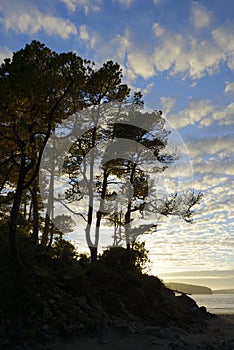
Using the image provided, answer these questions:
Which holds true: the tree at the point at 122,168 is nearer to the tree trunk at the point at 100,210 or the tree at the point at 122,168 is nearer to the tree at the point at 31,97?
the tree trunk at the point at 100,210

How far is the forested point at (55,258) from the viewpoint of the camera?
1330 cm

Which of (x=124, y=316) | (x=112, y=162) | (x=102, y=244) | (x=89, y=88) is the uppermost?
(x=89, y=88)

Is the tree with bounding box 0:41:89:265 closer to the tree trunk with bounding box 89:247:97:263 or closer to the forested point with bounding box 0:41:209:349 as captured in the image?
the forested point with bounding box 0:41:209:349

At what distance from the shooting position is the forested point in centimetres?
1330

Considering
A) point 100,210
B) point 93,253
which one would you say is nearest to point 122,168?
point 100,210

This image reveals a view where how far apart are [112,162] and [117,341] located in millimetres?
13091

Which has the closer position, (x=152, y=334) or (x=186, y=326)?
(x=152, y=334)

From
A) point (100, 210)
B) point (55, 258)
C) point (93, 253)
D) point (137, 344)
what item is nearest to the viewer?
point (137, 344)

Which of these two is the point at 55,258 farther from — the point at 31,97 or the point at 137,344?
the point at 31,97

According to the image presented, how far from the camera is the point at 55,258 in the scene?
18359 millimetres

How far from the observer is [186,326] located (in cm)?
1978

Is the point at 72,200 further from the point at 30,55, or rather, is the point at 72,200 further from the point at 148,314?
the point at 30,55

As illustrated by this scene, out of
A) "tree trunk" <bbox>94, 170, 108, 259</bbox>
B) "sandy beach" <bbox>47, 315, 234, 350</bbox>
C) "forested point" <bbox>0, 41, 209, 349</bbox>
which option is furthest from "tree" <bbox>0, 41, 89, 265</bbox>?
"tree trunk" <bbox>94, 170, 108, 259</bbox>

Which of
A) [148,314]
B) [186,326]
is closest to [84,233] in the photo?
[148,314]
